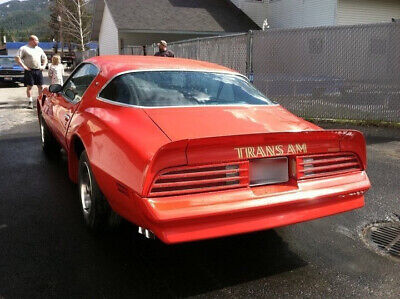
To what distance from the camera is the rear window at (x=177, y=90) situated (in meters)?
3.37

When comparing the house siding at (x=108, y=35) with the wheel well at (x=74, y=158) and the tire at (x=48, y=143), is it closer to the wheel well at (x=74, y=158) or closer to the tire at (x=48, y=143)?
the tire at (x=48, y=143)

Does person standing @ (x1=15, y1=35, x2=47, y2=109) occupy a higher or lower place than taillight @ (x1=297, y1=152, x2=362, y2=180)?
higher

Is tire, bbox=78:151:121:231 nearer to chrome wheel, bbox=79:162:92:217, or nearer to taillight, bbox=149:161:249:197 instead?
chrome wheel, bbox=79:162:92:217

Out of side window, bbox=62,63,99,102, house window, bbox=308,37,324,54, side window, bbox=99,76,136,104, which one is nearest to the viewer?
side window, bbox=99,76,136,104

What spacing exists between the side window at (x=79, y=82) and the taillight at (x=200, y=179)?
1985 mm

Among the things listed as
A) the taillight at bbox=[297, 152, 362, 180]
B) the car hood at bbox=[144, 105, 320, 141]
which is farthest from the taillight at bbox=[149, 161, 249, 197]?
the taillight at bbox=[297, 152, 362, 180]

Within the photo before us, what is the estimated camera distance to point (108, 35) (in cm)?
2791

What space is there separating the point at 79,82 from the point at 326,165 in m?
2.93

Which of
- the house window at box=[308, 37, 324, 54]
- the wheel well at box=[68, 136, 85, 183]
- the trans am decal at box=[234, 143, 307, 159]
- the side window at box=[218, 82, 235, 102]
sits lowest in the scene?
the wheel well at box=[68, 136, 85, 183]

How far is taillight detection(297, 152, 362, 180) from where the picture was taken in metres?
2.78

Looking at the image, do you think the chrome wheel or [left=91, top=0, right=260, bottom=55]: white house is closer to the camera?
the chrome wheel

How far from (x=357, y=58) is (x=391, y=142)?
7.53 ft

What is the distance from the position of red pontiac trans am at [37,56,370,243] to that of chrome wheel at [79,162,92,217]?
0.05ft

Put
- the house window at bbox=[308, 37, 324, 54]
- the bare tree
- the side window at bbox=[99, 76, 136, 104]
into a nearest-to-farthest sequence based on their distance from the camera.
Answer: the side window at bbox=[99, 76, 136, 104]
the house window at bbox=[308, 37, 324, 54]
the bare tree
